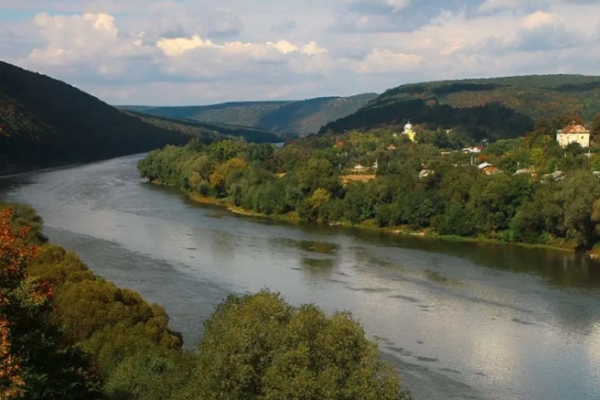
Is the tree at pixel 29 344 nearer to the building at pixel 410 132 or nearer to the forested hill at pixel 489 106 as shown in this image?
the building at pixel 410 132

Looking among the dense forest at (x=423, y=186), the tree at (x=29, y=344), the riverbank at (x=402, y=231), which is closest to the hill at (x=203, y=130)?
the dense forest at (x=423, y=186)

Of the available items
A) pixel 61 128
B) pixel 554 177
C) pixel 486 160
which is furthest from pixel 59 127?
pixel 554 177

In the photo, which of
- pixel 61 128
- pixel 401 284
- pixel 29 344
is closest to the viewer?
pixel 29 344

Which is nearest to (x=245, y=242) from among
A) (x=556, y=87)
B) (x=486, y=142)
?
(x=486, y=142)

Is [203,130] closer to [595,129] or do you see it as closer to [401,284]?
[595,129]

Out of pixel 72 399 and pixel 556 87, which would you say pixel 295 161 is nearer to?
pixel 72 399
